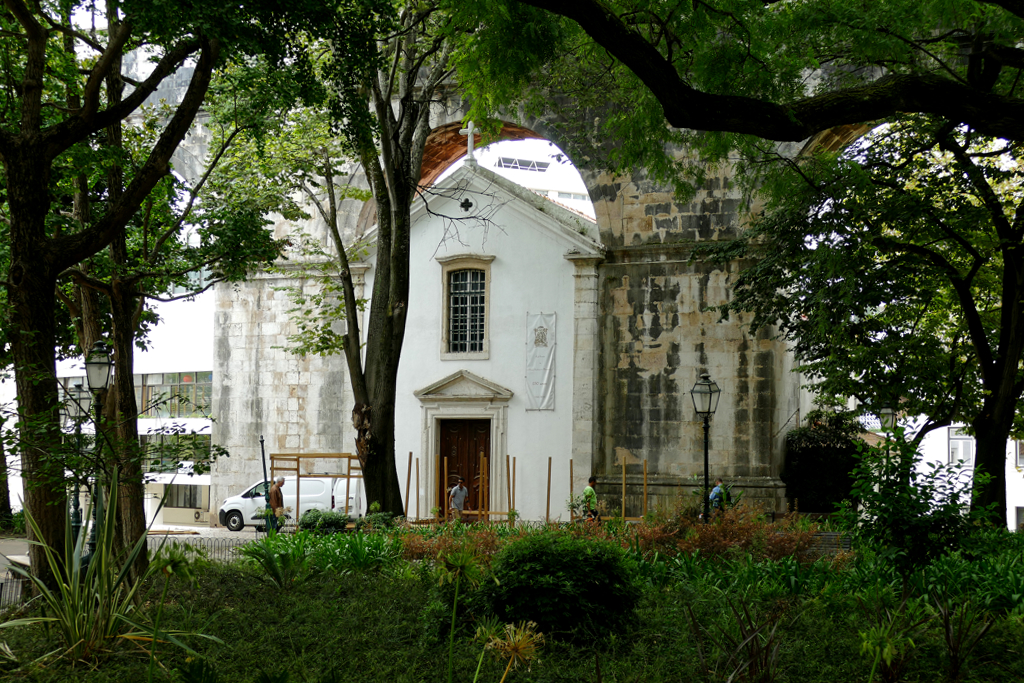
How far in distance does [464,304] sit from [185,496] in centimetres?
1268

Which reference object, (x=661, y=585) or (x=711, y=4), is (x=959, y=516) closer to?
(x=661, y=585)

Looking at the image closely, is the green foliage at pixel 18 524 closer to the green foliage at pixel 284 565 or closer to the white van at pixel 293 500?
the white van at pixel 293 500

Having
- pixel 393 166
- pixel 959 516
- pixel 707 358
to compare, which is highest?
pixel 393 166

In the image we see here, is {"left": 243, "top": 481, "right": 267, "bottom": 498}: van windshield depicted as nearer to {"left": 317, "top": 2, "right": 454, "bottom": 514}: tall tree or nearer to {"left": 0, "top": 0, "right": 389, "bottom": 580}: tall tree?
{"left": 317, "top": 2, "right": 454, "bottom": 514}: tall tree

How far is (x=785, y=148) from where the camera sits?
728 inches

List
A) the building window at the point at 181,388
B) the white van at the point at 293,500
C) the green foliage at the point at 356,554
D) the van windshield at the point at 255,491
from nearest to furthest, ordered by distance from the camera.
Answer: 1. the green foliage at the point at 356,554
2. the white van at the point at 293,500
3. the van windshield at the point at 255,491
4. the building window at the point at 181,388

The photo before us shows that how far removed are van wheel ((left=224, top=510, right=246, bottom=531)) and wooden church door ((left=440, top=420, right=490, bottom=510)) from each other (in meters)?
4.99

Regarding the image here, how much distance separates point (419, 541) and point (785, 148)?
12411mm

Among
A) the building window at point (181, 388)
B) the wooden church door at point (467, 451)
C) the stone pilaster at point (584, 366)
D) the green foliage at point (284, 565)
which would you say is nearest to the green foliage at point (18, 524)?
the building window at point (181, 388)

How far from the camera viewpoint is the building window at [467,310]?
21109 millimetres

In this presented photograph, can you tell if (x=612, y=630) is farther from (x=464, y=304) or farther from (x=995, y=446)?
(x=464, y=304)

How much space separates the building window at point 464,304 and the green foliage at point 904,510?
13895 millimetres

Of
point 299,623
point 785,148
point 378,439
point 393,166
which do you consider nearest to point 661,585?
point 299,623

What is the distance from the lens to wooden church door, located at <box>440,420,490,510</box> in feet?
68.4
